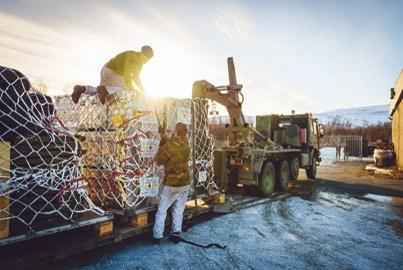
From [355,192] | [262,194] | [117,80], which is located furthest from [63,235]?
[355,192]

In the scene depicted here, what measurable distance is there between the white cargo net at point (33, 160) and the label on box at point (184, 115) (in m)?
2.07

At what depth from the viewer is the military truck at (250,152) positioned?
30.1 feet

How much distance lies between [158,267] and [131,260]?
475 mm

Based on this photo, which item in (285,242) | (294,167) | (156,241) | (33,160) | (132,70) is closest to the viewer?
(33,160)

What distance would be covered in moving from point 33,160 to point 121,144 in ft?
4.05

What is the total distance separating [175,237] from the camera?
215 inches

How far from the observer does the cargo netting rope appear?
5016mm

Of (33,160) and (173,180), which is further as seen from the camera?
(173,180)

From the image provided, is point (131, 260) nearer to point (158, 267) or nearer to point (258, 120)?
point (158, 267)

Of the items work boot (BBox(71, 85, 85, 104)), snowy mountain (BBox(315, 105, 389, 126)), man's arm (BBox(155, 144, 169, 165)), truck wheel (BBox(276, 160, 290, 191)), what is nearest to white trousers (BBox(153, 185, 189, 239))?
man's arm (BBox(155, 144, 169, 165))

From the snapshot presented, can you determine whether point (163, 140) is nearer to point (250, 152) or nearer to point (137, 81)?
point (137, 81)

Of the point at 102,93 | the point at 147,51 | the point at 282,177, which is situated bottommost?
the point at 282,177

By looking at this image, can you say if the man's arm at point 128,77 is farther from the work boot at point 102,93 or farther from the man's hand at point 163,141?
the man's hand at point 163,141

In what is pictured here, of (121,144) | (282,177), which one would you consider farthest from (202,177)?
(282,177)
